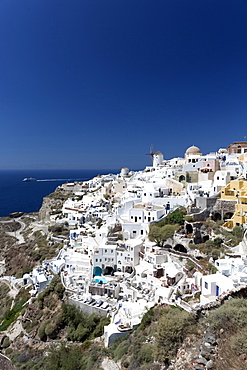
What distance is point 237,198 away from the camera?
22.1 metres

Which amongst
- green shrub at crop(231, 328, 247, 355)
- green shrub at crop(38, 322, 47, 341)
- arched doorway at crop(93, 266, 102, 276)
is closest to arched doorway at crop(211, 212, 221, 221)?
arched doorway at crop(93, 266, 102, 276)

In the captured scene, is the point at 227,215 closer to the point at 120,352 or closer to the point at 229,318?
the point at 229,318

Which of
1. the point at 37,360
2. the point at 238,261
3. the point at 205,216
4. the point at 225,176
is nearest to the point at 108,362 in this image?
the point at 37,360

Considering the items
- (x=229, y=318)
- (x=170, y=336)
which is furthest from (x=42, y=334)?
(x=229, y=318)

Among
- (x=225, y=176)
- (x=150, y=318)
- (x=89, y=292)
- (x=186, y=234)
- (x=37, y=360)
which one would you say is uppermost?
(x=225, y=176)

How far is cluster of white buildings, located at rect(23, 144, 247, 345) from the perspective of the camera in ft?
47.0

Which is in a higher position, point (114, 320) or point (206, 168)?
point (206, 168)

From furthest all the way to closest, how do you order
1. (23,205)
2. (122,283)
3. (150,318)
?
(23,205), (122,283), (150,318)

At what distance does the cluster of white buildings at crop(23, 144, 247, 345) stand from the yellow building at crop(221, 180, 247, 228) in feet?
4.06

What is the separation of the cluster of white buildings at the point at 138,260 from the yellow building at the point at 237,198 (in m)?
1.24

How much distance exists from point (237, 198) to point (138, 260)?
10840 mm

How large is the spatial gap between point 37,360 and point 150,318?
27.2 ft

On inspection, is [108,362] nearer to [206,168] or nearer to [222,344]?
[222,344]

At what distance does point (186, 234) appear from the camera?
68.2ft
